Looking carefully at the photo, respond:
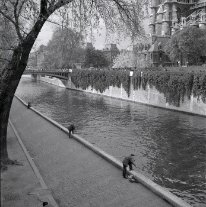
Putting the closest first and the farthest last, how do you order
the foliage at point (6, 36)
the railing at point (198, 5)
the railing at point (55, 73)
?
the foliage at point (6, 36)
the railing at point (55, 73)
the railing at point (198, 5)

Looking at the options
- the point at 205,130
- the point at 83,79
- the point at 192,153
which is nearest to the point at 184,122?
the point at 205,130

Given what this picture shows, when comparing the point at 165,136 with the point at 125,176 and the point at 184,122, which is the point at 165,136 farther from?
the point at 125,176

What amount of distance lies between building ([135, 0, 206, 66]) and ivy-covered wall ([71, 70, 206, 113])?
22.9m

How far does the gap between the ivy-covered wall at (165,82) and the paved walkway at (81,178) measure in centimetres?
1576

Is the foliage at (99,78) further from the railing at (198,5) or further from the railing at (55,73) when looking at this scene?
the railing at (198,5)

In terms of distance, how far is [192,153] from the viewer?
16.9 metres

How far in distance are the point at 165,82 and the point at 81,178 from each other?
24018 mm

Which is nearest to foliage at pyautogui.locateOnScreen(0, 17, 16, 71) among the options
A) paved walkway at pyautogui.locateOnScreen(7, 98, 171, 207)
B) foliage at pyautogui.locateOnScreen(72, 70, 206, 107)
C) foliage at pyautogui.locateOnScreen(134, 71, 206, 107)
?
paved walkway at pyautogui.locateOnScreen(7, 98, 171, 207)

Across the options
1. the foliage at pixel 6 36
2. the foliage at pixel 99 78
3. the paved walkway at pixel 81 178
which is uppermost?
the foliage at pixel 6 36

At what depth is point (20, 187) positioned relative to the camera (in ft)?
29.1

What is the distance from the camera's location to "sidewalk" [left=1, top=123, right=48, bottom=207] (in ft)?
26.4

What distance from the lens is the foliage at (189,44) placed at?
49.8m

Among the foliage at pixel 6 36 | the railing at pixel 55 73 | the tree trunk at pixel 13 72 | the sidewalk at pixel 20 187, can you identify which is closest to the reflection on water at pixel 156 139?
the sidewalk at pixel 20 187

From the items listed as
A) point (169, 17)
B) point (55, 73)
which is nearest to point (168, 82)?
point (55, 73)
